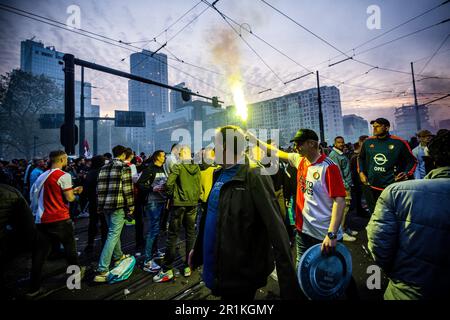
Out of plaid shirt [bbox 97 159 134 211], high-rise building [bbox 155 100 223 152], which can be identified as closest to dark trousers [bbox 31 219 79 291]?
plaid shirt [bbox 97 159 134 211]

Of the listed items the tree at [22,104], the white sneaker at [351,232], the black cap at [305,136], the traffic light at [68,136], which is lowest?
the white sneaker at [351,232]

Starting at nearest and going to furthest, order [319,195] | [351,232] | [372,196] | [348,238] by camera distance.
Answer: [319,195], [372,196], [348,238], [351,232]

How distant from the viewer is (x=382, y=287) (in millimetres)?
3025

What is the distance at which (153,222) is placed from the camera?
4.12 m

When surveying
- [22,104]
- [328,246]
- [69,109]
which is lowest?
[328,246]

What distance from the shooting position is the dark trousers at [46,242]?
3127 millimetres

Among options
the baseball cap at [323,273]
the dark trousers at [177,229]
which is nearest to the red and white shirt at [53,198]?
the dark trousers at [177,229]

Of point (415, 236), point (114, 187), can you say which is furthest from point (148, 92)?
point (415, 236)

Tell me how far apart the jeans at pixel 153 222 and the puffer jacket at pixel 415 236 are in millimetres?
3645

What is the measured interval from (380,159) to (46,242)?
19.5 feet

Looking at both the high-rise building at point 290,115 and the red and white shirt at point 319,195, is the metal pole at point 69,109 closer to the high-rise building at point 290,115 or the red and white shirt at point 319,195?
the red and white shirt at point 319,195

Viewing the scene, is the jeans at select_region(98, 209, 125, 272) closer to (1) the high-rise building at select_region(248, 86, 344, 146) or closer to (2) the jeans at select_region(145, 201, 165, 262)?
(2) the jeans at select_region(145, 201, 165, 262)

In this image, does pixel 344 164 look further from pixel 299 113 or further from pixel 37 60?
pixel 37 60
